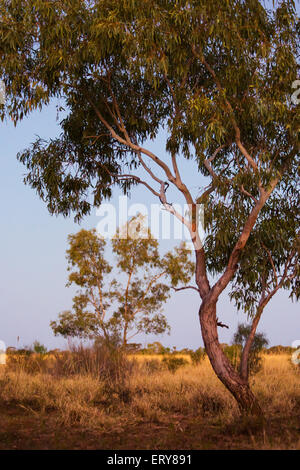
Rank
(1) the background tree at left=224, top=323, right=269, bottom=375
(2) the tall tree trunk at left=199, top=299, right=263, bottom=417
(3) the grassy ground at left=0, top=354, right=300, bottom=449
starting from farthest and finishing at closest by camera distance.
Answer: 1. (1) the background tree at left=224, top=323, right=269, bottom=375
2. (2) the tall tree trunk at left=199, top=299, right=263, bottom=417
3. (3) the grassy ground at left=0, top=354, right=300, bottom=449

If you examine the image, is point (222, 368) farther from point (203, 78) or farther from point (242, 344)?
point (242, 344)

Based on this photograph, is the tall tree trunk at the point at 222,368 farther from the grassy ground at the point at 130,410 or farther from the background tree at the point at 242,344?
the background tree at the point at 242,344

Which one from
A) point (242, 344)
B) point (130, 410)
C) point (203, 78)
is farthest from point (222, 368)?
point (242, 344)

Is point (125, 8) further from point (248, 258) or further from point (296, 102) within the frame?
point (248, 258)

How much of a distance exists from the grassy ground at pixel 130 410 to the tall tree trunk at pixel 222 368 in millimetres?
347

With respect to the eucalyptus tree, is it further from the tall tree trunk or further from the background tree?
the background tree

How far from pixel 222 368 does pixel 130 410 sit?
6.54 feet

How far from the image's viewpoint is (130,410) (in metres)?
10.3

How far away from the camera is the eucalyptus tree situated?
9695 millimetres

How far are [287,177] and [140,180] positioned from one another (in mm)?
3060

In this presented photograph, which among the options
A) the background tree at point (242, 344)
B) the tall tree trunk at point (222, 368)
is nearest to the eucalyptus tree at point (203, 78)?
the tall tree trunk at point (222, 368)

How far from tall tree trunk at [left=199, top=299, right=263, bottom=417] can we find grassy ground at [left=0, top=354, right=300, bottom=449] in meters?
0.35

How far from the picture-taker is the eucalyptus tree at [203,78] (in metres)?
9.70

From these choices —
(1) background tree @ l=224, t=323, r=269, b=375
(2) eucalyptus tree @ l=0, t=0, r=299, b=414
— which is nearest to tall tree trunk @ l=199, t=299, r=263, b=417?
(2) eucalyptus tree @ l=0, t=0, r=299, b=414
